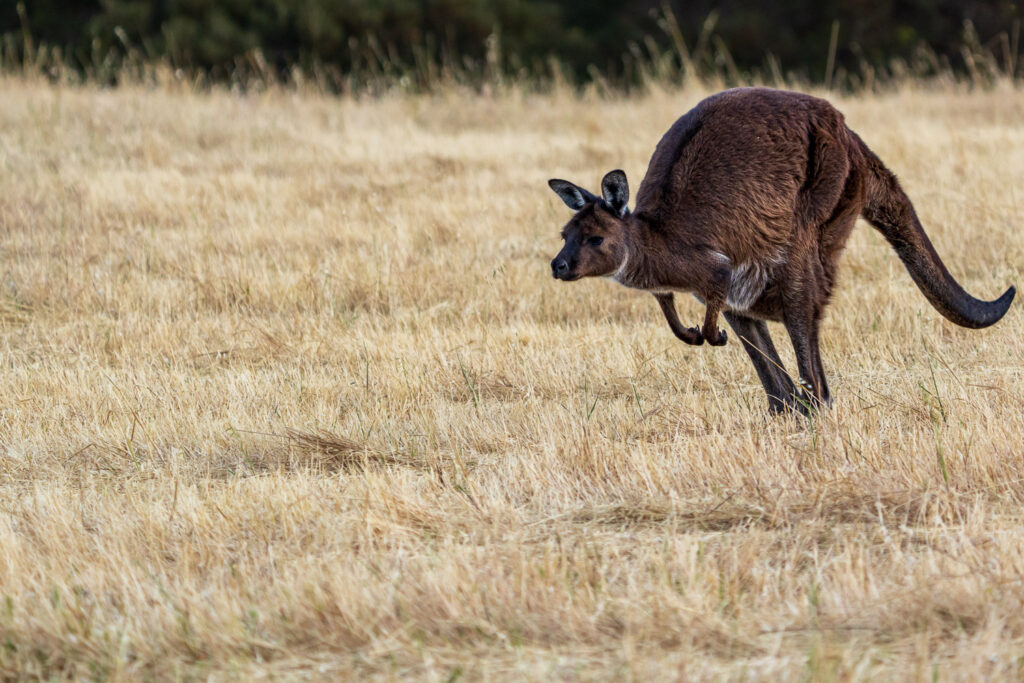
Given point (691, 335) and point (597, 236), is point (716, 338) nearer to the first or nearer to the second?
point (691, 335)

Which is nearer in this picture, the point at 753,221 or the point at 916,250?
the point at 753,221

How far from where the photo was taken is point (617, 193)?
4.93 meters

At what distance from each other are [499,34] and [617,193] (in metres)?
15.9

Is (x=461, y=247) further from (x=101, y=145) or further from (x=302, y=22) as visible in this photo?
(x=302, y=22)

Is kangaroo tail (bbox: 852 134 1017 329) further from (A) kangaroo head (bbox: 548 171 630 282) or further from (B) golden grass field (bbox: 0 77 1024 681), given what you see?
(A) kangaroo head (bbox: 548 171 630 282)

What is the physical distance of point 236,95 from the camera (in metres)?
12.7

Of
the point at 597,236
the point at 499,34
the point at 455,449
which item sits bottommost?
the point at 455,449

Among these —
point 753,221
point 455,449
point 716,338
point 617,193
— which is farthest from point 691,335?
point 455,449

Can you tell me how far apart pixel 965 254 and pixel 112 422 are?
17.2 ft

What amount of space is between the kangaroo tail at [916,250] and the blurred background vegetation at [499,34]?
A: 14017 millimetres

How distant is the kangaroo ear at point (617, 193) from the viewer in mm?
4871

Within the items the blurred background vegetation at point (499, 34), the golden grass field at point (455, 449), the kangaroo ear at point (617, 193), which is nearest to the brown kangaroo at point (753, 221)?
the kangaroo ear at point (617, 193)

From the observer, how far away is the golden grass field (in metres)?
3.27

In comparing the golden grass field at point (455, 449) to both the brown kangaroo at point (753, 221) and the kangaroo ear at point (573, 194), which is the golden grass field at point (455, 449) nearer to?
the brown kangaroo at point (753, 221)
